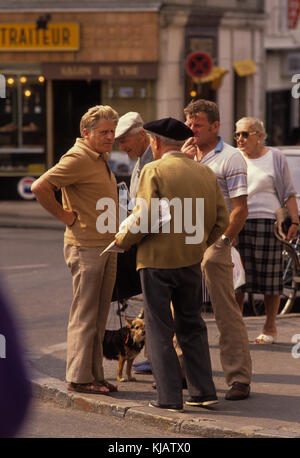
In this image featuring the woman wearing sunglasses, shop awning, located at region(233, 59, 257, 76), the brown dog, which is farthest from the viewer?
shop awning, located at region(233, 59, 257, 76)

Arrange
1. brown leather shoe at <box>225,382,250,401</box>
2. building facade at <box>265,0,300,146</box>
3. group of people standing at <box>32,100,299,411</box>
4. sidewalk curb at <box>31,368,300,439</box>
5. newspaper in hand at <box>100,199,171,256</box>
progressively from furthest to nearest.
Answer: building facade at <box>265,0,300,146</box>
brown leather shoe at <box>225,382,250,401</box>
group of people standing at <box>32,100,299,411</box>
newspaper in hand at <box>100,199,171,256</box>
sidewalk curb at <box>31,368,300,439</box>

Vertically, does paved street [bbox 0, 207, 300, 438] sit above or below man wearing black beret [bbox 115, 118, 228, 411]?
below

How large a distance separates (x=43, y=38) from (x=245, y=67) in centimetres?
525

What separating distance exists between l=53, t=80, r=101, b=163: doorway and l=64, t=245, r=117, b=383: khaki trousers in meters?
18.1

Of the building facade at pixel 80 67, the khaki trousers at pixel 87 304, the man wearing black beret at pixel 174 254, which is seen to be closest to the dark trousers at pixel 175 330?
the man wearing black beret at pixel 174 254

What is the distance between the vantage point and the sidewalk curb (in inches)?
238

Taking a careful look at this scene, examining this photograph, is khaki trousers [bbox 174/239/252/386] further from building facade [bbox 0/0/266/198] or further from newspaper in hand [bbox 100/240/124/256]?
building facade [bbox 0/0/266/198]

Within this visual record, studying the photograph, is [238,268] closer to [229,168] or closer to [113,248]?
[229,168]

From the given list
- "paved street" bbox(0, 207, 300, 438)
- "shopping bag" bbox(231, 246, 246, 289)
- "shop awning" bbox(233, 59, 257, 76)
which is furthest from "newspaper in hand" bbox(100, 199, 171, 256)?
"shop awning" bbox(233, 59, 257, 76)

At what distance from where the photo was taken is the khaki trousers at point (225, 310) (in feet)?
23.1

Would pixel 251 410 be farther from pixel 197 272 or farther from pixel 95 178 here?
pixel 95 178

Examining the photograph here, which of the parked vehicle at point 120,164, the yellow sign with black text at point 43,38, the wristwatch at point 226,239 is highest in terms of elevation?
the yellow sign with black text at point 43,38

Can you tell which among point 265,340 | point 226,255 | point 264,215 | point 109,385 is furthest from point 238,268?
point 109,385

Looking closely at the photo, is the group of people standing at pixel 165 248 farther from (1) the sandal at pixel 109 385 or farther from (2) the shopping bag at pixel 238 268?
(2) the shopping bag at pixel 238 268
